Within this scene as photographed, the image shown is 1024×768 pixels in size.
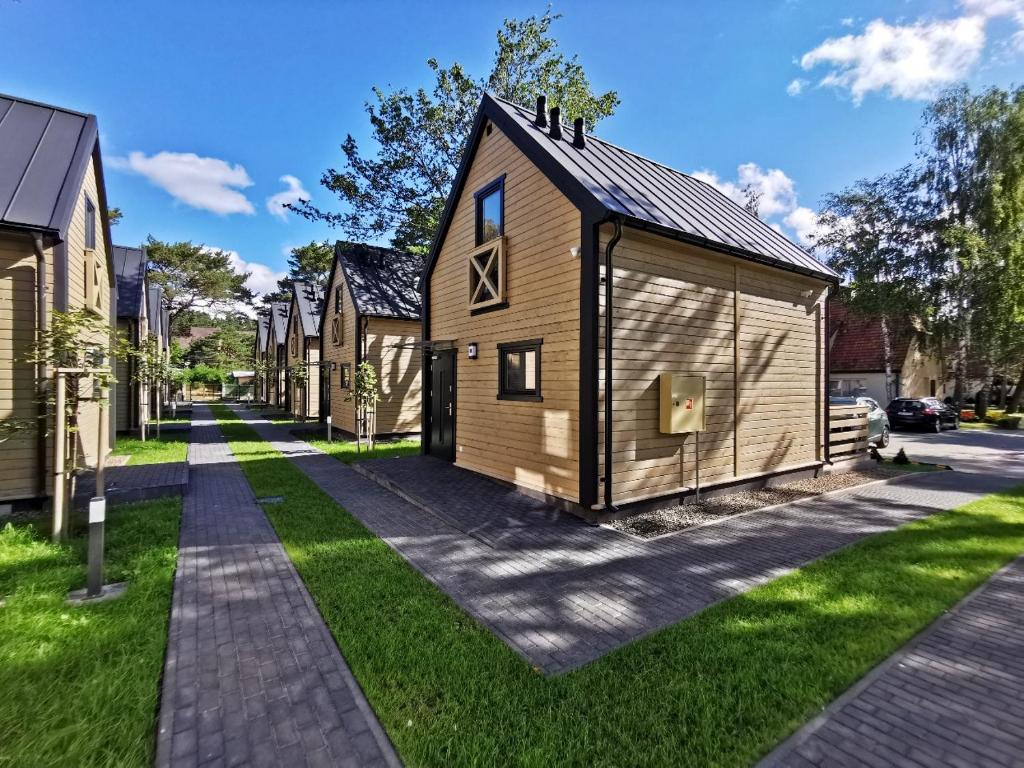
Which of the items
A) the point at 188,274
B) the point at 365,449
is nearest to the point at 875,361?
the point at 365,449

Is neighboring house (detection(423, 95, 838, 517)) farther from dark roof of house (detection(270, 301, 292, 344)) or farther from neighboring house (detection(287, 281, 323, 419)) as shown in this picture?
dark roof of house (detection(270, 301, 292, 344))

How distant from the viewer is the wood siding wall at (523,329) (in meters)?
7.09

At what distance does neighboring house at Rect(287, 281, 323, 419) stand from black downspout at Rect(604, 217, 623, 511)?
19.3 metres

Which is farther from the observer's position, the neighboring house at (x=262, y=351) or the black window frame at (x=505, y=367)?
the neighboring house at (x=262, y=351)

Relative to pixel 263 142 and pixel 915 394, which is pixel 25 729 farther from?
pixel 915 394

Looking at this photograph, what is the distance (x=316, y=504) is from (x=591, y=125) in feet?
67.8

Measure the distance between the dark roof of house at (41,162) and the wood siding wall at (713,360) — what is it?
27.3 ft

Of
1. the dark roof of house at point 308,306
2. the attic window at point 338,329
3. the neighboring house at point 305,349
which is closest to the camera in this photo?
the attic window at point 338,329

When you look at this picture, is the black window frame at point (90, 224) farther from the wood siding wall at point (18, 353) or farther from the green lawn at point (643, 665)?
the green lawn at point (643, 665)

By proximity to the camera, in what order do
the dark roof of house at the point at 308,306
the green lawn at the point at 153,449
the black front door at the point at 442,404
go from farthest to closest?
the dark roof of house at the point at 308,306 → the green lawn at the point at 153,449 → the black front door at the point at 442,404

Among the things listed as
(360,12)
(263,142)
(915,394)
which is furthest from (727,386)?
(915,394)

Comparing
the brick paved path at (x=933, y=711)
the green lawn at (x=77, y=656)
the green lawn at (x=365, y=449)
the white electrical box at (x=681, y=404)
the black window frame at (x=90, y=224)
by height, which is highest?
the black window frame at (x=90, y=224)

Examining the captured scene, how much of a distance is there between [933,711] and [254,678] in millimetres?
4478

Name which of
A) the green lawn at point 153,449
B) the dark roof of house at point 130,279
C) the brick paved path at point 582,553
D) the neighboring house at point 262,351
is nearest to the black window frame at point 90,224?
the green lawn at point 153,449
